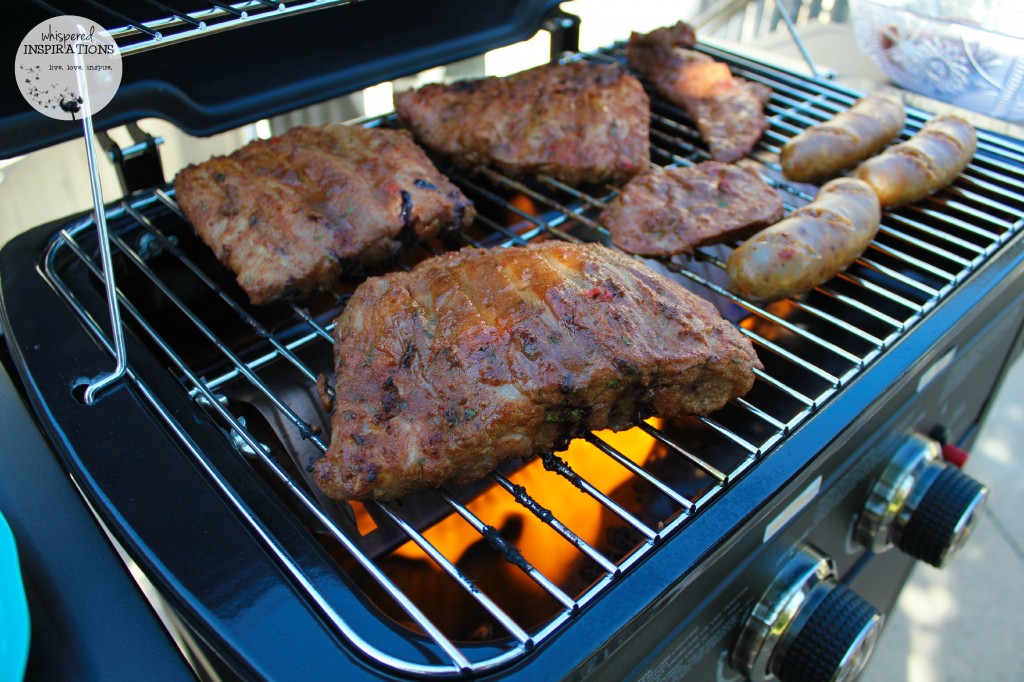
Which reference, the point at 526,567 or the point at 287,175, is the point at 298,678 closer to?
the point at 526,567

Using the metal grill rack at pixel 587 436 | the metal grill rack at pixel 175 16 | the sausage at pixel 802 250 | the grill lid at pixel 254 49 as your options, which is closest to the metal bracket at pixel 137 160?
the metal grill rack at pixel 587 436

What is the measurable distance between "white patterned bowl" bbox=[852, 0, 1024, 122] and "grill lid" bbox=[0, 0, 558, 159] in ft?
5.37

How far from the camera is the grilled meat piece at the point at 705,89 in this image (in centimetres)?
240

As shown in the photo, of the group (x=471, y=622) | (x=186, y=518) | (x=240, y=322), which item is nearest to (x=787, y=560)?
(x=471, y=622)

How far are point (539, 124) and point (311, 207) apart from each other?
30.6 inches

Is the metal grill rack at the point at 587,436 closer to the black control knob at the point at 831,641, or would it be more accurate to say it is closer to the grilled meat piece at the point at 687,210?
the grilled meat piece at the point at 687,210

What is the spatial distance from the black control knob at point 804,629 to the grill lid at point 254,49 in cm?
146

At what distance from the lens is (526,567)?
1161mm

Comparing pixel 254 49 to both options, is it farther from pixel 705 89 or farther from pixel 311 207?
pixel 705 89

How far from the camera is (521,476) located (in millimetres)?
1770

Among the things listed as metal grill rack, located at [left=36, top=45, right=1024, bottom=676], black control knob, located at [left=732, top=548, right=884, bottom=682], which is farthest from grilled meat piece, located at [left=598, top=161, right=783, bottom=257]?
black control knob, located at [left=732, top=548, right=884, bottom=682]

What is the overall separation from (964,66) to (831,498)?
86.7 inches

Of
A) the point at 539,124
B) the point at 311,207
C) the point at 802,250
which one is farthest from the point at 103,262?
the point at 802,250

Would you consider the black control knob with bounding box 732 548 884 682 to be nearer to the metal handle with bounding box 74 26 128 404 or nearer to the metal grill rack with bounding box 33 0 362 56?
the metal handle with bounding box 74 26 128 404
